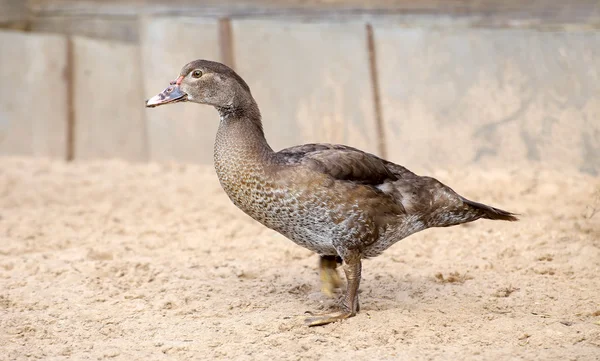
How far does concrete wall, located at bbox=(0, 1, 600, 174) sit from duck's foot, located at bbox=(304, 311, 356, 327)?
2.86 m

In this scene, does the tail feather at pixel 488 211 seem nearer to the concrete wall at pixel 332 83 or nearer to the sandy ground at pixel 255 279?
the sandy ground at pixel 255 279

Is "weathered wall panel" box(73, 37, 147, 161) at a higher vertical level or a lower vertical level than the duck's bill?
higher

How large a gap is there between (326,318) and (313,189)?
0.62 metres

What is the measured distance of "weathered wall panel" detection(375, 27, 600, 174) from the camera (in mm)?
6500

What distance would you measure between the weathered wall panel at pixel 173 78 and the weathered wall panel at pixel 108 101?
189 mm

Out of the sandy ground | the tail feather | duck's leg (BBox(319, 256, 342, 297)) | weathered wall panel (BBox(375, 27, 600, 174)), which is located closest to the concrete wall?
weathered wall panel (BBox(375, 27, 600, 174))

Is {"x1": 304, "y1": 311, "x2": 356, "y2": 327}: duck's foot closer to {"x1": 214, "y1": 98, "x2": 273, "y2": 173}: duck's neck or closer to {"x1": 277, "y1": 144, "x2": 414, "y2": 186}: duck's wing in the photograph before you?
{"x1": 277, "y1": 144, "x2": 414, "y2": 186}: duck's wing

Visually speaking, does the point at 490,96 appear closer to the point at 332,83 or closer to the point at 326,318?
the point at 332,83

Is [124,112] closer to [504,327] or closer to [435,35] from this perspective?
[435,35]

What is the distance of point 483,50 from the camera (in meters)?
6.75

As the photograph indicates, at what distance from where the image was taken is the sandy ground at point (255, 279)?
3.82 meters

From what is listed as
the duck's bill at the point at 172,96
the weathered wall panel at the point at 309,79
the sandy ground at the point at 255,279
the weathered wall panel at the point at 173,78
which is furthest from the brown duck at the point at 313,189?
the weathered wall panel at the point at 173,78

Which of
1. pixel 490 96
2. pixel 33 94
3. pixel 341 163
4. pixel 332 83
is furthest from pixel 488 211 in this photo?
pixel 33 94

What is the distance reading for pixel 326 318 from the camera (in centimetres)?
412
